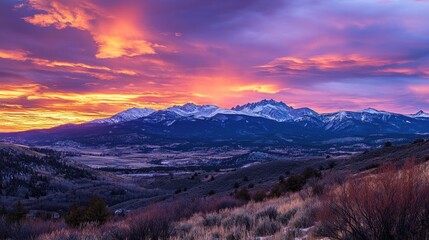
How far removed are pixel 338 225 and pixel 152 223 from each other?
5.62 metres

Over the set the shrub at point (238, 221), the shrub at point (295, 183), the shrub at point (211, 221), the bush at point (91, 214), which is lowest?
the bush at point (91, 214)

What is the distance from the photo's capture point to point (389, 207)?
580 cm

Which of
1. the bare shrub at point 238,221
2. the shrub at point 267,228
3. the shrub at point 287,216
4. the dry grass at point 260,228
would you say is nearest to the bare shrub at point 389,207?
the dry grass at point 260,228

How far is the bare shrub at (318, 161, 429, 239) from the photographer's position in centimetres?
580

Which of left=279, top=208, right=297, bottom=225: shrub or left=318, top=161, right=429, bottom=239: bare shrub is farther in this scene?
left=279, top=208, right=297, bottom=225: shrub

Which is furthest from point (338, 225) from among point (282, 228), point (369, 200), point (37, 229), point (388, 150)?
point (388, 150)

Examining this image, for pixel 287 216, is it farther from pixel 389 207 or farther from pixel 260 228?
pixel 389 207

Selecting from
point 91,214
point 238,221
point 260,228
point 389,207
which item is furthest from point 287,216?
point 91,214

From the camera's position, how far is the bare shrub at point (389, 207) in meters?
5.80

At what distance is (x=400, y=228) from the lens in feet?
18.9

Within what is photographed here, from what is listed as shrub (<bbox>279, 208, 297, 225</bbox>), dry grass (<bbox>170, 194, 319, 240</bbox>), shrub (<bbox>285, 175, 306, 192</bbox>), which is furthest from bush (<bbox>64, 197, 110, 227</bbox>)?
shrub (<bbox>279, 208, 297, 225</bbox>)

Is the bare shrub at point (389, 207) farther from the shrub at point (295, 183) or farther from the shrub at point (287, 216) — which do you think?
the shrub at point (295, 183)

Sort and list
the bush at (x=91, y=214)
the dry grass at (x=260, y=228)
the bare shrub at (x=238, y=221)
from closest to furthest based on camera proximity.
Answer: the dry grass at (x=260, y=228)
the bare shrub at (x=238, y=221)
the bush at (x=91, y=214)

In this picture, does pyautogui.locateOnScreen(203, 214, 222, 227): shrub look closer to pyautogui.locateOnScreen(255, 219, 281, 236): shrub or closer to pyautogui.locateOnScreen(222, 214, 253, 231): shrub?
pyautogui.locateOnScreen(222, 214, 253, 231): shrub
